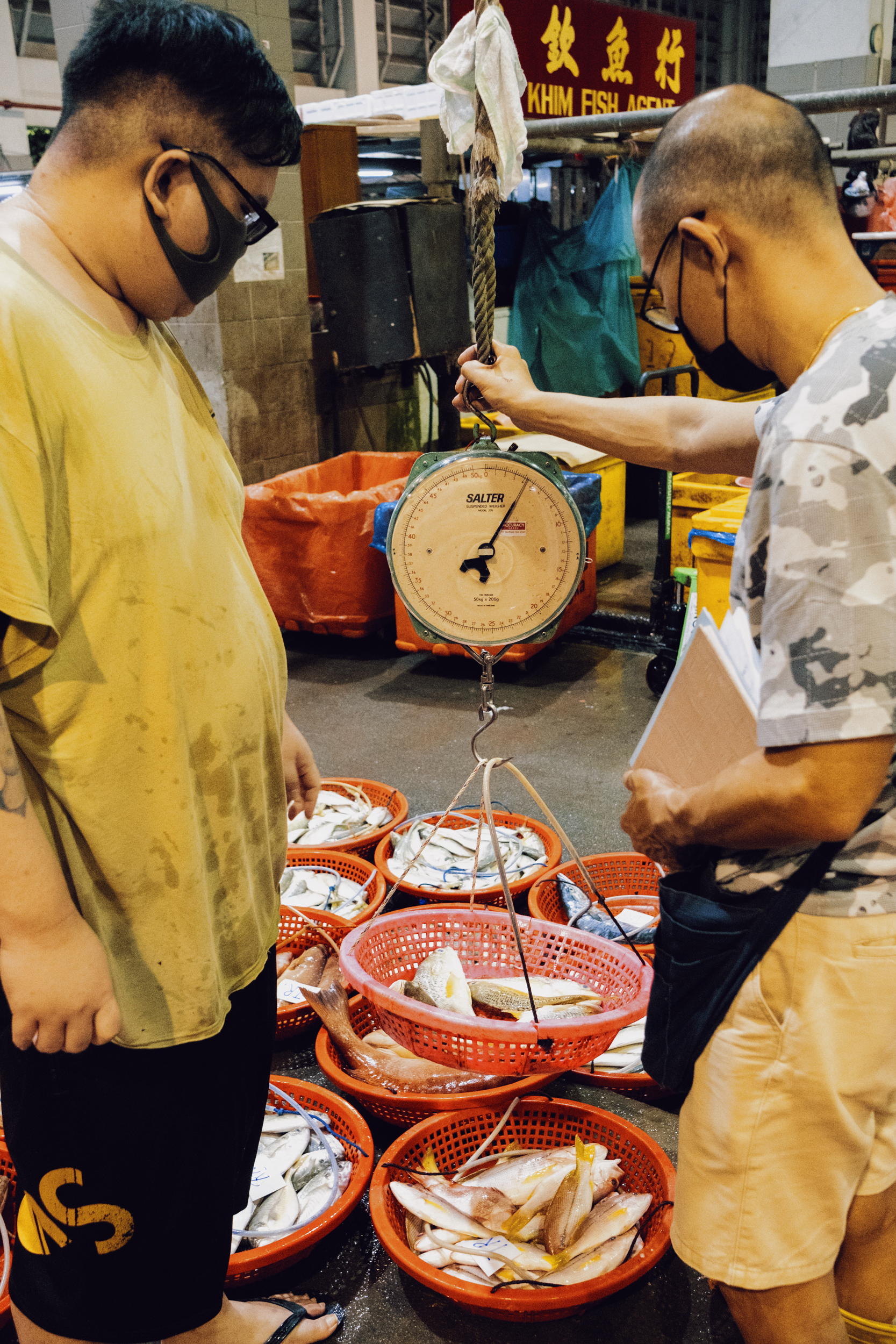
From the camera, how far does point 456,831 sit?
3.88 meters

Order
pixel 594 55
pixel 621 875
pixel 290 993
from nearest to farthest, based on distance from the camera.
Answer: pixel 290 993 < pixel 621 875 < pixel 594 55

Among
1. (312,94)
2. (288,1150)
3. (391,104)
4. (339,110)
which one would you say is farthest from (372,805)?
(312,94)

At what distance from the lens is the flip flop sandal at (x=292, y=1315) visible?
78.8 inches

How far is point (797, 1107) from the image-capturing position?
148 centimetres

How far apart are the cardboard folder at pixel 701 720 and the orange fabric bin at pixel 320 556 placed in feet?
15.0

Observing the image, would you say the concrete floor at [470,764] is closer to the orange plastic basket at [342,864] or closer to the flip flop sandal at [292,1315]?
the flip flop sandal at [292,1315]

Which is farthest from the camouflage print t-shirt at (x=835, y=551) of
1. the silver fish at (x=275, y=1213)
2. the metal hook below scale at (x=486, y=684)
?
the silver fish at (x=275, y=1213)

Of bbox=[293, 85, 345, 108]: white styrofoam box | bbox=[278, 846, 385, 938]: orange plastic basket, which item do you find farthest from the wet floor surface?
bbox=[293, 85, 345, 108]: white styrofoam box

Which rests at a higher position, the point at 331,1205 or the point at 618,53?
the point at 618,53

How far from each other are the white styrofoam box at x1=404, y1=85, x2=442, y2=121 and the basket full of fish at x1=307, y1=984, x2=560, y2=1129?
6984 mm

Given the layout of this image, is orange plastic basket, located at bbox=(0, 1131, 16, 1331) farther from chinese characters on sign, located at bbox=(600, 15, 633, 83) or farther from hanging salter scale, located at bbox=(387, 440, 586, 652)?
chinese characters on sign, located at bbox=(600, 15, 633, 83)

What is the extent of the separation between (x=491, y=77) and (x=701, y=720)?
129 centimetres

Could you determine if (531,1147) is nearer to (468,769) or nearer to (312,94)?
(468,769)

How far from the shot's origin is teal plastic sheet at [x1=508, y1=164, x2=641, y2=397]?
8727mm
